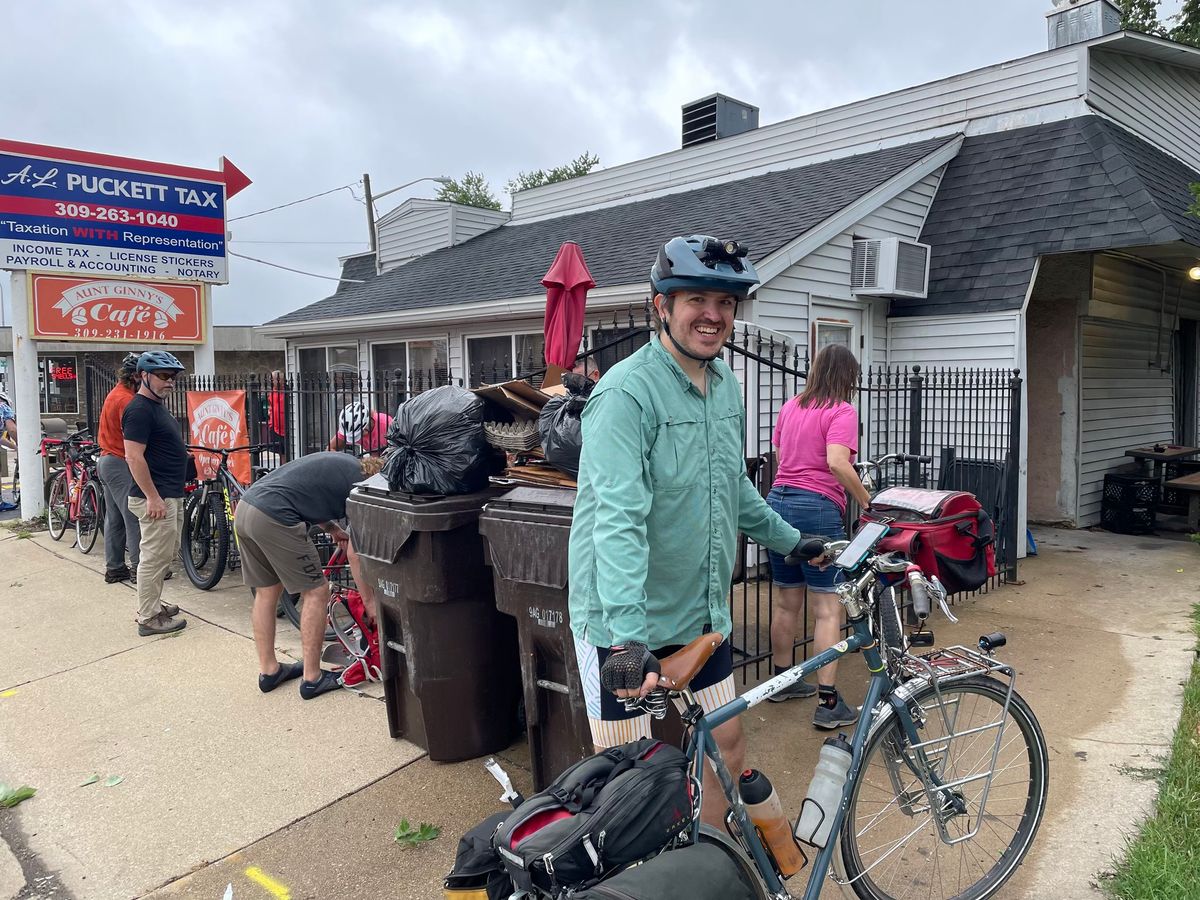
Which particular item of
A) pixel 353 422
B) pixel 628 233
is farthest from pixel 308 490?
pixel 628 233

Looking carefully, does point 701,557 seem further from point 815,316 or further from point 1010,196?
point 1010,196

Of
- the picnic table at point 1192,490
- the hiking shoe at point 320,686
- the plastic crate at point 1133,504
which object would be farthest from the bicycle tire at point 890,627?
the plastic crate at point 1133,504

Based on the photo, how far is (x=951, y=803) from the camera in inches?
102

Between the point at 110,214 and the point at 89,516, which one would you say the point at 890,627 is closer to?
the point at 89,516

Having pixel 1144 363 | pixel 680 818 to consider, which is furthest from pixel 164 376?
pixel 1144 363

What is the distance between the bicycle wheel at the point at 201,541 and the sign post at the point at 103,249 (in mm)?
3069

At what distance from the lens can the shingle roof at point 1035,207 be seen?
7.72m

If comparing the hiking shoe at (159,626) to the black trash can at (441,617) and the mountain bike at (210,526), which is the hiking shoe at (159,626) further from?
the black trash can at (441,617)

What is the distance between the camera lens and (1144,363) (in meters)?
10.9

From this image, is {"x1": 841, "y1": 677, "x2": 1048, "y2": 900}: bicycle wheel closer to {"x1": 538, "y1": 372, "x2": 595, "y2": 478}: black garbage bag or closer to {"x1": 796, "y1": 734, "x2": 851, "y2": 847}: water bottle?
{"x1": 796, "y1": 734, "x2": 851, "y2": 847}: water bottle

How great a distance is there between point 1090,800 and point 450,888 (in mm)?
2808

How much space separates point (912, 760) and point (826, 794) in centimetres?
36

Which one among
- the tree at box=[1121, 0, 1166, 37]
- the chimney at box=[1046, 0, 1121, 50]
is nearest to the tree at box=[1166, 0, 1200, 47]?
the tree at box=[1121, 0, 1166, 37]

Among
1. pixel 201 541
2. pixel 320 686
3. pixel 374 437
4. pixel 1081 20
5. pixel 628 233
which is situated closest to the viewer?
pixel 320 686
